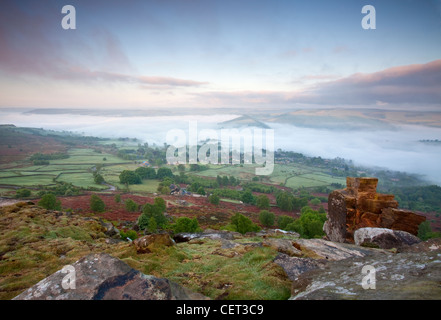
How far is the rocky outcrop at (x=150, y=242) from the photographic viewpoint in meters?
10.9

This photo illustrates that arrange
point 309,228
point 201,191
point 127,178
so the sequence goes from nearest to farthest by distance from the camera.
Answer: point 309,228 → point 127,178 → point 201,191

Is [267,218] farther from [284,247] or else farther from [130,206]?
[284,247]

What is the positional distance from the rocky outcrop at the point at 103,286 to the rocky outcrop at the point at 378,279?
371 cm

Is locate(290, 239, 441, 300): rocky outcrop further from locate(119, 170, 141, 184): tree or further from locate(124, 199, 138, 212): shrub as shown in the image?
locate(119, 170, 141, 184): tree

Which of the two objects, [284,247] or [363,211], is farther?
[363,211]

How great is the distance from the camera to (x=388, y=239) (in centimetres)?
1404

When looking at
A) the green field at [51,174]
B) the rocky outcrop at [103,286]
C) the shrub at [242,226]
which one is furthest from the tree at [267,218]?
the green field at [51,174]

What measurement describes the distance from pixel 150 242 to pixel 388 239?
1545 centimetres

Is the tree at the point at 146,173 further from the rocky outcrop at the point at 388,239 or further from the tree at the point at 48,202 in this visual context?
the rocky outcrop at the point at 388,239

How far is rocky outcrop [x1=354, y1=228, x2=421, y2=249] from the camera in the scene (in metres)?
13.5

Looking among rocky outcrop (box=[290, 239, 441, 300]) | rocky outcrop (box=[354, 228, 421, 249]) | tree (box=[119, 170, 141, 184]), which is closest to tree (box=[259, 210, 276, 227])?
rocky outcrop (box=[354, 228, 421, 249])

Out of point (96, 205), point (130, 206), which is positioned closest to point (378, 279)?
point (96, 205)

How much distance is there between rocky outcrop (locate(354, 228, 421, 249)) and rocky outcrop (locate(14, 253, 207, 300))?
14.2 metres
